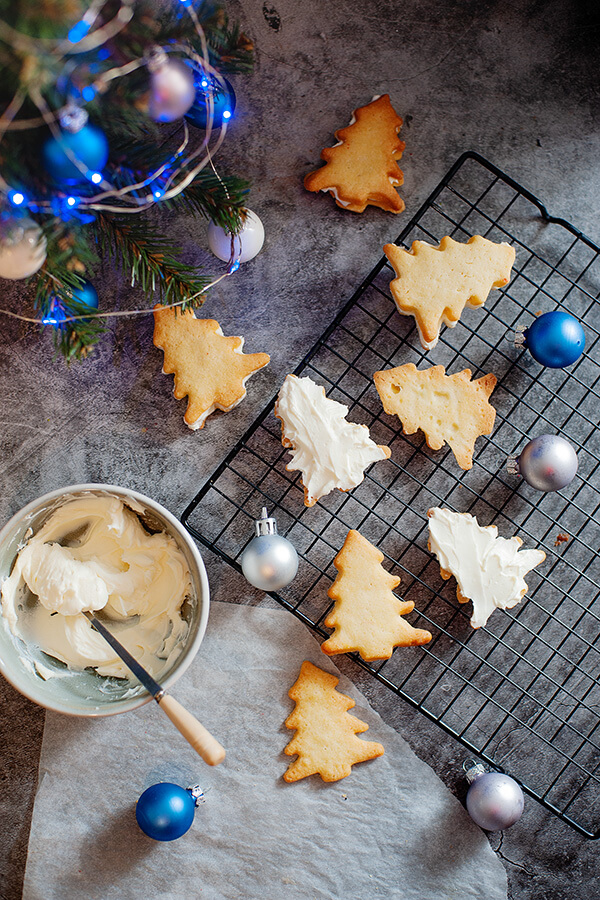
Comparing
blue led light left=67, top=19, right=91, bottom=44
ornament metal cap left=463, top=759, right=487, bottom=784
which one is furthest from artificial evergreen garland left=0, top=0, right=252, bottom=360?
ornament metal cap left=463, top=759, right=487, bottom=784

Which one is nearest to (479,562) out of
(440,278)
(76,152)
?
(440,278)

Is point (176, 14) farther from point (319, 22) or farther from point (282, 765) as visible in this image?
point (282, 765)

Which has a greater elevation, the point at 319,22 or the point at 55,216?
the point at 319,22

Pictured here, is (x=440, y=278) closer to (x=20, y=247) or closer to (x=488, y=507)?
(x=488, y=507)

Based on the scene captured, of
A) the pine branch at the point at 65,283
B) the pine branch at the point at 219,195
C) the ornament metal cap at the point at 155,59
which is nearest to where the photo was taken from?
the ornament metal cap at the point at 155,59

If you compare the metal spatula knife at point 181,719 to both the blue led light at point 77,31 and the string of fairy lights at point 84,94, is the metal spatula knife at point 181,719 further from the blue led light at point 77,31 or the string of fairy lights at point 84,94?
the blue led light at point 77,31

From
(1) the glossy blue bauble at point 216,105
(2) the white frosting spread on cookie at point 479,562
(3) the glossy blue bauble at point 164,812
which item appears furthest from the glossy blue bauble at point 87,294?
(3) the glossy blue bauble at point 164,812

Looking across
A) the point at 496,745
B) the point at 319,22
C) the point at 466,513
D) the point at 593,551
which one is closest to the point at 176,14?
the point at 319,22
